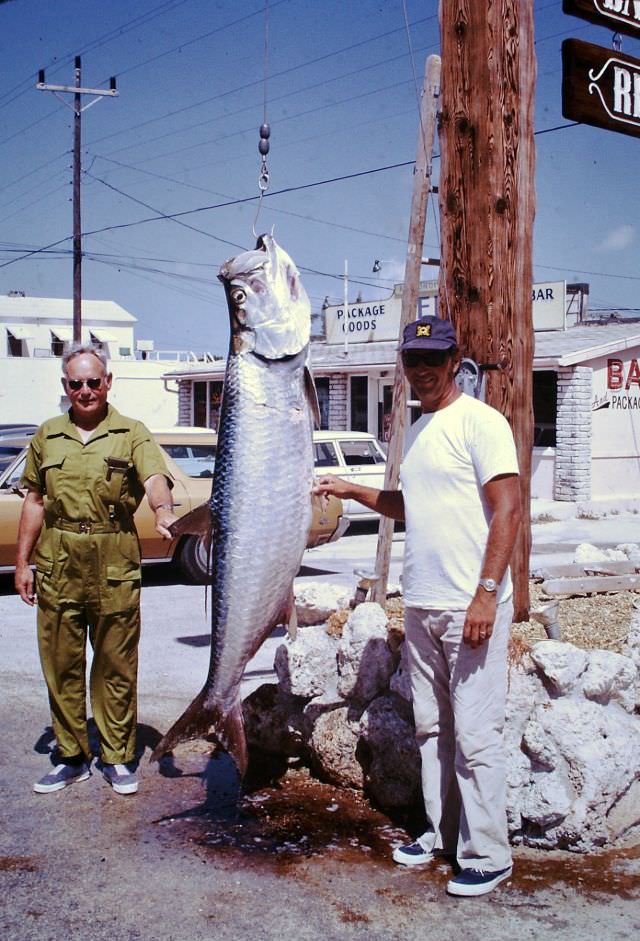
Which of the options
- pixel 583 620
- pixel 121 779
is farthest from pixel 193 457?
pixel 121 779

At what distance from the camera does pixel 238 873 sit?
376cm

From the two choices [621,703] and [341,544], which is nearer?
[621,703]

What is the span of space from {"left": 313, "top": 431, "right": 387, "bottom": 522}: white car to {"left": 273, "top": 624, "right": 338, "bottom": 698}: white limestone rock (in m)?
9.79

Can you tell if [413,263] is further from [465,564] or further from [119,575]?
[465,564]

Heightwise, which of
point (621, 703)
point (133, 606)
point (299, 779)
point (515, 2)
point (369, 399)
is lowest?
point (299, 779)

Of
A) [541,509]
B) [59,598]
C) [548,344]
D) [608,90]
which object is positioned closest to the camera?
[59,598]

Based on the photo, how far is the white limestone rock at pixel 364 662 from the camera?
4637 mm

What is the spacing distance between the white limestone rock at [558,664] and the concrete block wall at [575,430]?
14.9 meters

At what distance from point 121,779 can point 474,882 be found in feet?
6.18

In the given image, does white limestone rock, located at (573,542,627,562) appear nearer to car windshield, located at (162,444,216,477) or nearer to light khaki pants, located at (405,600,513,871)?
light khaki pants, located at (405,600,513,871)

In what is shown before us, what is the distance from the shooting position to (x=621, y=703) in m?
4.34

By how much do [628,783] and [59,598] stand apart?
269 cm

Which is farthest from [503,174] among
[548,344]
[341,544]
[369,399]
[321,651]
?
[369,399]

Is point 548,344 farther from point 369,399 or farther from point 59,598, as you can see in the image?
point 59,598
